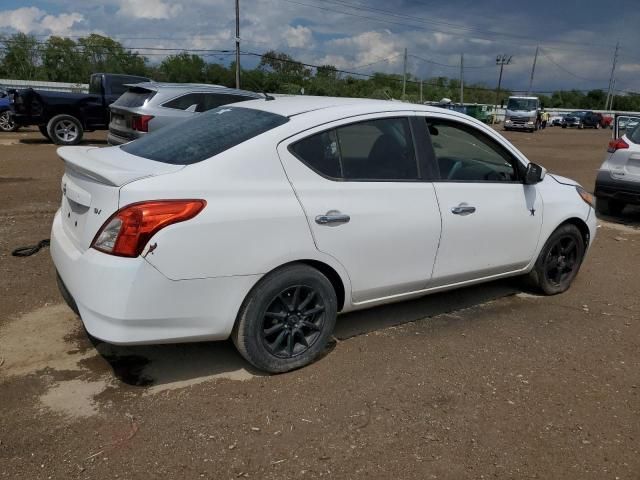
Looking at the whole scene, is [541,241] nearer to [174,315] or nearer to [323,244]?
[323,244]

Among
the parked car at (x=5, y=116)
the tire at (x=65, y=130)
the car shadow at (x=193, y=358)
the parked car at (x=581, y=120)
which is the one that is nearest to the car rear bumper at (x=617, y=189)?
the car shadow at (x=193, y=358)

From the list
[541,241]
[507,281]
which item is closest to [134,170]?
[541,241]

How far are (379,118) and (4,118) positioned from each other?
18.2 metres

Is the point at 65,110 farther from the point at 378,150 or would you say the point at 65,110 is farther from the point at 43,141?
the point at 378,150

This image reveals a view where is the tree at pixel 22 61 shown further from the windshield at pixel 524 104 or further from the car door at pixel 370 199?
the car door at pixel 370 199

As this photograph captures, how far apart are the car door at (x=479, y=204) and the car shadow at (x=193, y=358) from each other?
0.57 meters

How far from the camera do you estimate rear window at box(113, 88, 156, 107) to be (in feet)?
34.5

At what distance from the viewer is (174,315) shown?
309 centimetres

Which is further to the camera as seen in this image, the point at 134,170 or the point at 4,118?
the point at 4,118

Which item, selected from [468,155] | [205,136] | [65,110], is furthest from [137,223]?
[65,110]

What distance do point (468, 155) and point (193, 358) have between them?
251 cm

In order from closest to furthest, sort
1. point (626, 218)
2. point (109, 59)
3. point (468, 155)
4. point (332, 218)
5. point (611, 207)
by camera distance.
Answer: point (332, 218) < point (468, 155) < point (626, 218) < point (611, 207) < point (109, 59)

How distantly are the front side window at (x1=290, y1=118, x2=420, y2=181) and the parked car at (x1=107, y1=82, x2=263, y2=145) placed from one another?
273 inches

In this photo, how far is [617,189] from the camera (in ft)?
28.2
